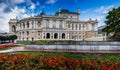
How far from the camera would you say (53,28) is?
70.3 m

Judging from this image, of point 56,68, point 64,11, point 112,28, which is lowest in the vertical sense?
point 56,68

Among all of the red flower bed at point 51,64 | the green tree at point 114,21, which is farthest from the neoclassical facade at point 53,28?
the red flower bed at point 51,64

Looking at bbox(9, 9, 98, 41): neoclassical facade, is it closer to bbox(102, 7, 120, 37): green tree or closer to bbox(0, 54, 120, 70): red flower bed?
bbox(102, 7, 120, 37): green tree

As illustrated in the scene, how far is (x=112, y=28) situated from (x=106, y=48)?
80.7 ft

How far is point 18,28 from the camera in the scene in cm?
8125

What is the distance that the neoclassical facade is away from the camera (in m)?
69.4

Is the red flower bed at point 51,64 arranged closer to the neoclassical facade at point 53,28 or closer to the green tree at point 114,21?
the green tree at point 114,21

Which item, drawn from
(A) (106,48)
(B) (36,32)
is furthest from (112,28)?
(B) (36,32)

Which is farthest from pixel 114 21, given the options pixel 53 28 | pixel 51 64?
pixel 51 64

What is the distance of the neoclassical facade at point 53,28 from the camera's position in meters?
69.4

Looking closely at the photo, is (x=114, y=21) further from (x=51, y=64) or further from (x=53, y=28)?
(x=51, y=64)

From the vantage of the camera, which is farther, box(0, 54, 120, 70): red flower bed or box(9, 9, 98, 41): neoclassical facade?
box(9, 9, 98, 41): neoclassical facade

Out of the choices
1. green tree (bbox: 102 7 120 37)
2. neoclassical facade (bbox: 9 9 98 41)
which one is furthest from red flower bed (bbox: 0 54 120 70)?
neoclassical facade (bbox: 9 9 98 41)

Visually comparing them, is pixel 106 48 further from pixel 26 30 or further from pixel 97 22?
pixel 97 22
